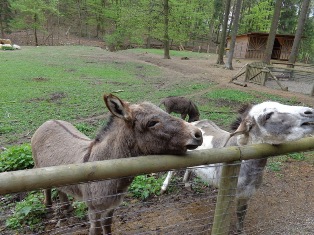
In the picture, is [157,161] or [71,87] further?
[71,87]

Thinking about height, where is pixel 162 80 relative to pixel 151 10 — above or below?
below

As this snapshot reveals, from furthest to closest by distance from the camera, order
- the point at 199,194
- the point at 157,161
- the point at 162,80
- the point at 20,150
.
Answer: the point at 162,80
the point at 20,150
the point at 199,194
the point at 157,161

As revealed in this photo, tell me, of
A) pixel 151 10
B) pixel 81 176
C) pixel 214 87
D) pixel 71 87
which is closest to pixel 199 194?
pixel 81 176

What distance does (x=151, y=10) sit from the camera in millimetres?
24906

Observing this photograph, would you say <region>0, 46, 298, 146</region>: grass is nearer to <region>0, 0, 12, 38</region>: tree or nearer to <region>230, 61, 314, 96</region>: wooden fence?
<region>230, 61, 314, 96</region>: wooden fence

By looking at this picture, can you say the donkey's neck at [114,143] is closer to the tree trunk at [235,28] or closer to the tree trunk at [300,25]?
the tree trunk at [235,28]

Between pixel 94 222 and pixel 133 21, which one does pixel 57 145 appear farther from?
pixel 133 21

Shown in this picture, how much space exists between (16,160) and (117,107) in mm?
3562

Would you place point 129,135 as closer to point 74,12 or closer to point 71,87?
point 71,87

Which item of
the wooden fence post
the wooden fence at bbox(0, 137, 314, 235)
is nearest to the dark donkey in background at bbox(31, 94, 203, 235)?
the wooden fence at bbox(0, 137, 314, 235)

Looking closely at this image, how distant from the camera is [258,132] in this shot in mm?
2984

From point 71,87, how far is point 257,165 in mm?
10909

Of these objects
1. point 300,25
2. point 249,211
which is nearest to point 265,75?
point 300,25

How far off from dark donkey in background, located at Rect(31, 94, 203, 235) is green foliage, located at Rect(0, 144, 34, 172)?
47.0 inches
